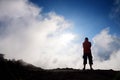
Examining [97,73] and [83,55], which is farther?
[83,55]

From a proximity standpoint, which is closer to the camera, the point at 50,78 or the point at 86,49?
the point at 50,78

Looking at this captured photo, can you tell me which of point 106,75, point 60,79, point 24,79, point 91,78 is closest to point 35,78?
point 24,79

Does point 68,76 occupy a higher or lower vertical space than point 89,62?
lower

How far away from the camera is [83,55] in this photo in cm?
1673

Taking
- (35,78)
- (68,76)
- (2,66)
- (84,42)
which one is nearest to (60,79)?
(68,76)

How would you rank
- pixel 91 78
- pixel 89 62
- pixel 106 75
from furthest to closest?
pixel 89 62
pixel 106 75
pixel 91 78

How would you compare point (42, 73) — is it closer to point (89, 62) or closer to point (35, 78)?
point (35, 78)

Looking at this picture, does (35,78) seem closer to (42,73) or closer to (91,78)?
(42,73)

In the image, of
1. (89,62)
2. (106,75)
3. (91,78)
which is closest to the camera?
(91,78)

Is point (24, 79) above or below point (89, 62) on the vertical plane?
below

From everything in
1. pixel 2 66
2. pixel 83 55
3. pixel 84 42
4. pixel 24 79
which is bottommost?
pixel 24 79

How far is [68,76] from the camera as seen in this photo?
12875mm

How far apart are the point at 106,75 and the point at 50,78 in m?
3.71

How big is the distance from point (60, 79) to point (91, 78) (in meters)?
1.88
